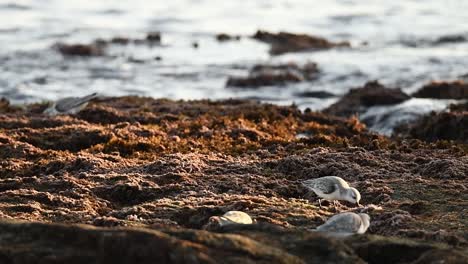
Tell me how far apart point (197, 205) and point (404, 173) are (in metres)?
3.62

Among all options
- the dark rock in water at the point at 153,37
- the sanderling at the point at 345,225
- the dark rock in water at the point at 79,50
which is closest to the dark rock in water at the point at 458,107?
the sanderling at the point at 345,225

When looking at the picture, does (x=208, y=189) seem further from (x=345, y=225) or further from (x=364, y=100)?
(x=364, y=100)

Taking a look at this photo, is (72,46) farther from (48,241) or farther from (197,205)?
(48,241)

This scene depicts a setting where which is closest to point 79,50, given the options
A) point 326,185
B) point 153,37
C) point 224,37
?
point 153,37

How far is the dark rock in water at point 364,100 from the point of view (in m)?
24.8

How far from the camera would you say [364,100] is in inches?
997

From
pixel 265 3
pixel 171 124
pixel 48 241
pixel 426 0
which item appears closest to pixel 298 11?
pixel 265 3

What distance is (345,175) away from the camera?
1189 centimetres

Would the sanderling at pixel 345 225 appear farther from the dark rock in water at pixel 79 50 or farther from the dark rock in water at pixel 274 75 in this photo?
the dark rock in water at pixel 79 50

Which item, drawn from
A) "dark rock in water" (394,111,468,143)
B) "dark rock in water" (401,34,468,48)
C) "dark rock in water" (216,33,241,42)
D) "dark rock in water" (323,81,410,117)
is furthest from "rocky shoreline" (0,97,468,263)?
"dark rock in water" (216,33,241,42)

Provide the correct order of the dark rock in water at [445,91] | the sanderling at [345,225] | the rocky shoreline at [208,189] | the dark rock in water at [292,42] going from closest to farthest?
1. the rocky shoreline at [208,189]
2. the sanderling at [345,225]
3. the dark rock in water at [445,91]
4. the dark rock in water at [292,42]

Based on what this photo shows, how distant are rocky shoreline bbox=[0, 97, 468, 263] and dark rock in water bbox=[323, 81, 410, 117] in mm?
5799

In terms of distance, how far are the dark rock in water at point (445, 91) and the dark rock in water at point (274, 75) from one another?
262 inches

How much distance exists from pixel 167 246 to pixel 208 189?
4871 mm
